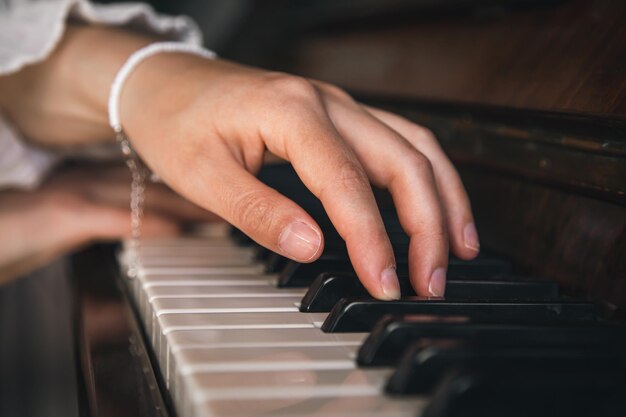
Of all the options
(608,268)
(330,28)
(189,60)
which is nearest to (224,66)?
(189,60)

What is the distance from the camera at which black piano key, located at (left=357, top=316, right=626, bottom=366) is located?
56cm

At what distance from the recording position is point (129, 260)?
1023 mm

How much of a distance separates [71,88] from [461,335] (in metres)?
0.85

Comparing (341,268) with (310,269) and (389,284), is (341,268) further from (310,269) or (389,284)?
(389,284)

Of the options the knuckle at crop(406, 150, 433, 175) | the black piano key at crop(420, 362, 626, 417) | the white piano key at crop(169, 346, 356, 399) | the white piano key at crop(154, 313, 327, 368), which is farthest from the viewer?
the knuckle at crop(406, 150, 433, 175)

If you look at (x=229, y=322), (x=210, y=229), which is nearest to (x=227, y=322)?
(x=229, y=322)

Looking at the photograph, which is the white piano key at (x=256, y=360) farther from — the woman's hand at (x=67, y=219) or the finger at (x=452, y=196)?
the woman's hand at (x=67, y=219)

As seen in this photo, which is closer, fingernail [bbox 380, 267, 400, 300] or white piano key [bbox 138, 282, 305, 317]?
fingernail [bbox 380, 267, 400, 300]

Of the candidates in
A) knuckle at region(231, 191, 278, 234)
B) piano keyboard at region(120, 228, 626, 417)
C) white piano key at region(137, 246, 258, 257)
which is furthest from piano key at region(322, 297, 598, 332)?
white piano key at region(137, 246, 258, 257)

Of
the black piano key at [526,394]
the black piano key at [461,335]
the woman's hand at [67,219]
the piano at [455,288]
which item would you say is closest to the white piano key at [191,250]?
the piano at [455,288]

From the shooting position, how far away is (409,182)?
77 cm

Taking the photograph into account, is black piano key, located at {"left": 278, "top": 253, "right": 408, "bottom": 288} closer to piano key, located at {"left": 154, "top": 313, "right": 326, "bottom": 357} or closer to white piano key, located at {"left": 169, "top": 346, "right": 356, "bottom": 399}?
piano key, located at {"left": 154, "top": 313, "right": 326, "bottom": 357}

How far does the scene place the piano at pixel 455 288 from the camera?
0.50 meters

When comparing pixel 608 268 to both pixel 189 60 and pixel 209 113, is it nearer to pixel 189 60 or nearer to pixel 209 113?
pixel 209 113
